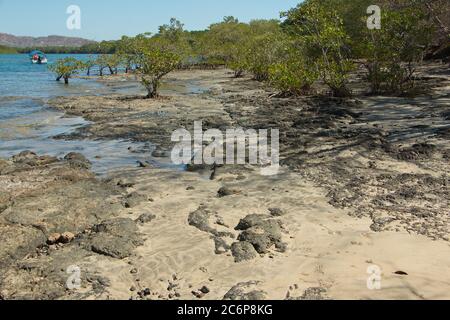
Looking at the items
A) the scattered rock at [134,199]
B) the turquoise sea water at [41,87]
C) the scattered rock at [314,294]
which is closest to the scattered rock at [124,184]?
the scattered rock at [134,199]

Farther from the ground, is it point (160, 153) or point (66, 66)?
point (66, 66)

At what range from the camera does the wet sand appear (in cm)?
456

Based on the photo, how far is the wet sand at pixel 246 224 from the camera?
456 cm

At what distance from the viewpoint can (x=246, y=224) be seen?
5.95 metres

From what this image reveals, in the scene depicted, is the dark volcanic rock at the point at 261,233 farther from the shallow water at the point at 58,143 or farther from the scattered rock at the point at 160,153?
the scattered rock at the point at 160,153

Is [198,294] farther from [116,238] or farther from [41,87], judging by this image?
[41,87]

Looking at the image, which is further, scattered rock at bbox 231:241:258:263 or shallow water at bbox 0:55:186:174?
shallow water at bbox 0:55:186:174

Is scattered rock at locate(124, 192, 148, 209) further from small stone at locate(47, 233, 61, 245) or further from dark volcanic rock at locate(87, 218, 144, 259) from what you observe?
→ small stone at locate(47, 233, 61, 245)

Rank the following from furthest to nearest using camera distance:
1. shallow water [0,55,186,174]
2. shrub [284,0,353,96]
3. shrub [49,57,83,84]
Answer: shrub [49,57,83,84] → shrub [284,0,353,96] → shallow water [0,55,186,174]

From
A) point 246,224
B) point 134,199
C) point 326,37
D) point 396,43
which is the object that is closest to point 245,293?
point 246,224

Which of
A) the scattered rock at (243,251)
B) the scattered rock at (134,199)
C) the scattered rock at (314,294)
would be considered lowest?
the scattered rock at (314,294)

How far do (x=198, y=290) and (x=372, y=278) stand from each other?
1878 mm

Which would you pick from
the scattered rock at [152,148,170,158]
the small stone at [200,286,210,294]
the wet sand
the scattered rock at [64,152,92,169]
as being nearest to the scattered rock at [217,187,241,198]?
the wet sand
